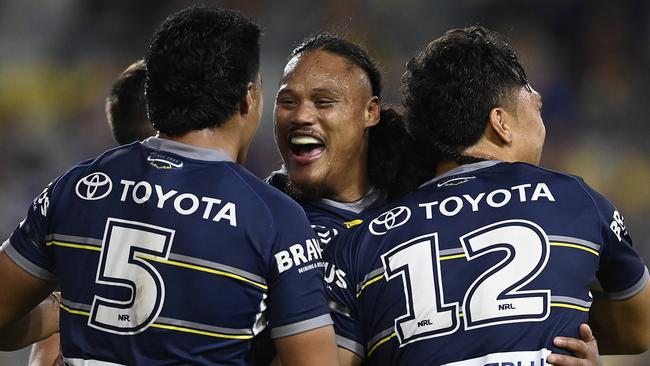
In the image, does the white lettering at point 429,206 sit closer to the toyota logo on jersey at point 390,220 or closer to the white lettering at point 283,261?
the toyota logo on jersey at point 390,220

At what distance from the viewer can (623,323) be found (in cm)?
336

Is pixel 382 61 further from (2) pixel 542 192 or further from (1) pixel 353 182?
(2) pixel 542 192

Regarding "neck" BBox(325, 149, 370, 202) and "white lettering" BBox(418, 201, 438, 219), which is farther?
"neck" BBox(325, 149, 370, 202)

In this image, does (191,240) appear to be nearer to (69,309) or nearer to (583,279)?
(69,309)

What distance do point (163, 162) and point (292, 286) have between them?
542 mm

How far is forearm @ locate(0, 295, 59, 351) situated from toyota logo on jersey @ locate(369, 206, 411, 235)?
3.86 feet

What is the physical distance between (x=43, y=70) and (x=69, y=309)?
7.46 m

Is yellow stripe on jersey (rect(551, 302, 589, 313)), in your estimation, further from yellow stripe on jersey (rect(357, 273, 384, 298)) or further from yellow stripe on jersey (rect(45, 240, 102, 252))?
yellow stripe on jersey (rect(45, 240, 102, 252))

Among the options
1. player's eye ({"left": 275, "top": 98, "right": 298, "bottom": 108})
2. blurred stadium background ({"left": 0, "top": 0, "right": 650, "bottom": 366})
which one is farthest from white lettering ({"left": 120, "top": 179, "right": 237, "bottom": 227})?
blurred stadium background ({"left": 0, "top": 0, "right": 650, "bottom": 366})

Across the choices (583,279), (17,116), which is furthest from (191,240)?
(17,116)

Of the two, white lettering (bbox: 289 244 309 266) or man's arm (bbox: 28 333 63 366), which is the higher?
white lettering (bbox: 289 244 309 266)

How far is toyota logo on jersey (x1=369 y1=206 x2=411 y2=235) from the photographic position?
10.7 feet

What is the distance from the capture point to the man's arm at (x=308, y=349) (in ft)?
9.27

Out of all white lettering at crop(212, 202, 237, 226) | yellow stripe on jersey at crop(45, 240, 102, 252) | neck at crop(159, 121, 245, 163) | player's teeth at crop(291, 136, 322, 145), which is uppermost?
player's teeth at crop(291, 136, 322, 145)
